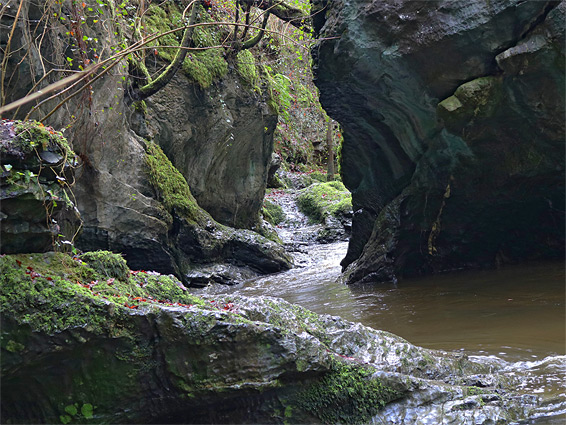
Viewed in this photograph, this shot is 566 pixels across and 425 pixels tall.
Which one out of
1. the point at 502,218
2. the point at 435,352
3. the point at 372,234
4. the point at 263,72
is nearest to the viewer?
the point at 435,352

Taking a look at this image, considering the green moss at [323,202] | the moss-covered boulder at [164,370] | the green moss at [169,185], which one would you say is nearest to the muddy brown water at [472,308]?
the moss-covered boulder at [164,370]

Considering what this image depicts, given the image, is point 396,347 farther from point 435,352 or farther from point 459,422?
point 459,422

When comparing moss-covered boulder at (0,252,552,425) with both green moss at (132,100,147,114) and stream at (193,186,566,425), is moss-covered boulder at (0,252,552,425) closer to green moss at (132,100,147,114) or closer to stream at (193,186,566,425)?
stream at (193,186,566,425)

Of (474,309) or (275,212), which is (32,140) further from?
(275,212)

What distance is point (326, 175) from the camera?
26.0 meters

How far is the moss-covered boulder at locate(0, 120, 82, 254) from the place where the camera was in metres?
2.79

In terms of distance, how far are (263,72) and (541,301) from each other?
30.8 feet

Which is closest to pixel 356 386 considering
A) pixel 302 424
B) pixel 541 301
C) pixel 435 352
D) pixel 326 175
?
pixel 302 424

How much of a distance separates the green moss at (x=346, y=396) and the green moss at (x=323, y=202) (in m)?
13.1

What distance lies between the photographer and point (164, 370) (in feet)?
9.14

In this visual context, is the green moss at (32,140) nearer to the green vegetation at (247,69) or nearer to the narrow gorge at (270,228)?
the narrow gorge at (270,228)

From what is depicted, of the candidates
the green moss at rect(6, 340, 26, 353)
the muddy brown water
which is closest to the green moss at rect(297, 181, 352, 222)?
the muddy brown water

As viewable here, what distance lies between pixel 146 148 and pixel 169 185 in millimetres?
808

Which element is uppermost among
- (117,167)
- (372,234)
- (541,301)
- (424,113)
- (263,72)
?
(263,72)
